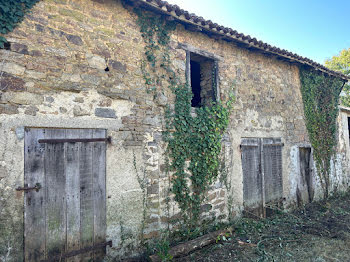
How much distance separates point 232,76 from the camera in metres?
5.37

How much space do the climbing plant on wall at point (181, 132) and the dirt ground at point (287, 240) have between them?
78 cm

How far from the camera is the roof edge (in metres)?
3.96

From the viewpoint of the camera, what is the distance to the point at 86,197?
338 centimetres

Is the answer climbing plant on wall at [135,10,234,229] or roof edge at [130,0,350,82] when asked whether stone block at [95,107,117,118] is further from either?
roof edge at [130,0,350,82]

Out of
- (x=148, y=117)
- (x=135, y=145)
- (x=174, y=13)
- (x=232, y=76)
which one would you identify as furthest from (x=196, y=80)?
(x=135, y=145)

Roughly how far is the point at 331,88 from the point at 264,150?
4.07 meters

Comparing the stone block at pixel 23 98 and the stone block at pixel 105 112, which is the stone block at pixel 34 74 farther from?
the stone block at pixel 105 112

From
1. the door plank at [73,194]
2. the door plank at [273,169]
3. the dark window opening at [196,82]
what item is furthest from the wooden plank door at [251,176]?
the door plank at [73,194]

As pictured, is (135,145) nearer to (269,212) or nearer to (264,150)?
(264,150)

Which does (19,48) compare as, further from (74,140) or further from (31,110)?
(74,140)

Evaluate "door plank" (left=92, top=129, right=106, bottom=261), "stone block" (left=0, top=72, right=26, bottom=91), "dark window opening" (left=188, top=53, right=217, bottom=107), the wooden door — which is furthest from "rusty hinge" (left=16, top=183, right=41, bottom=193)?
the wooden door

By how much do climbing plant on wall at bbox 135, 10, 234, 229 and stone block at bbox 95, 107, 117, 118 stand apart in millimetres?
805

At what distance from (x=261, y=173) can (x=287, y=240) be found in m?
1.66

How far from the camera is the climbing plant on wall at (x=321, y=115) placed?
7.18 m
